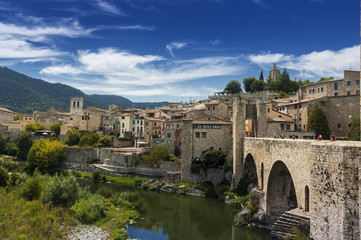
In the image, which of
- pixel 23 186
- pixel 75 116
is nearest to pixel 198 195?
pixel 23 186

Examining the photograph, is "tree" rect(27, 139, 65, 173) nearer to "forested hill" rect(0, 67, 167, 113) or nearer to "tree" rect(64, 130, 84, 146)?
"tree" rect(64, 130, 84, 146)

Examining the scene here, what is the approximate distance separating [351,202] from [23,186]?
22914 mm

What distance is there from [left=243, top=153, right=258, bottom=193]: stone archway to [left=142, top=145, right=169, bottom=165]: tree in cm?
1398

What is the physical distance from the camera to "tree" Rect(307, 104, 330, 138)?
117 feet

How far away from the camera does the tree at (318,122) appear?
3562 centimetres

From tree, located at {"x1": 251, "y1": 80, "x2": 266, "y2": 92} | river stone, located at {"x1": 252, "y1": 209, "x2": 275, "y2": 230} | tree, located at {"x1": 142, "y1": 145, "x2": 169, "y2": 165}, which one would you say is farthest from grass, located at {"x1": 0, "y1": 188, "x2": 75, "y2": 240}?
tree, located at {"x1": 251, "y1": 80, "x2": 266, "y2": 92}

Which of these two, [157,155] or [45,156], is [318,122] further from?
[45,156]

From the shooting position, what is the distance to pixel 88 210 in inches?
844

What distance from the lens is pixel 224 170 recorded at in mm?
33812

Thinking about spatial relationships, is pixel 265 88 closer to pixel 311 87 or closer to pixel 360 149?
pixel 311 87

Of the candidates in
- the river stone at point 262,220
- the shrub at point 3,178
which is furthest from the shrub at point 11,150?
the river stone at point 262,220

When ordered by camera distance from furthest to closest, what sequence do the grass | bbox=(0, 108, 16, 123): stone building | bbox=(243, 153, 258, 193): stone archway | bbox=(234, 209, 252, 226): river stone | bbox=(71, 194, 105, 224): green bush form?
bbox=(0, 108, 16, 123): stone building → bbox=(243, 153, 258, 193): stone archway → bbox=(234, 209, 252, 226): river stone → bbox=(71, 194, 105, 224): green bush → the grass

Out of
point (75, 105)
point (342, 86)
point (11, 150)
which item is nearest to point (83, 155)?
point (11, 150)

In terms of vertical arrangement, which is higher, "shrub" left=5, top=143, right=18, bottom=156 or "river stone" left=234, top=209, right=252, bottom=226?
"shrub" left=5, top=143, right=18, bottom=156
